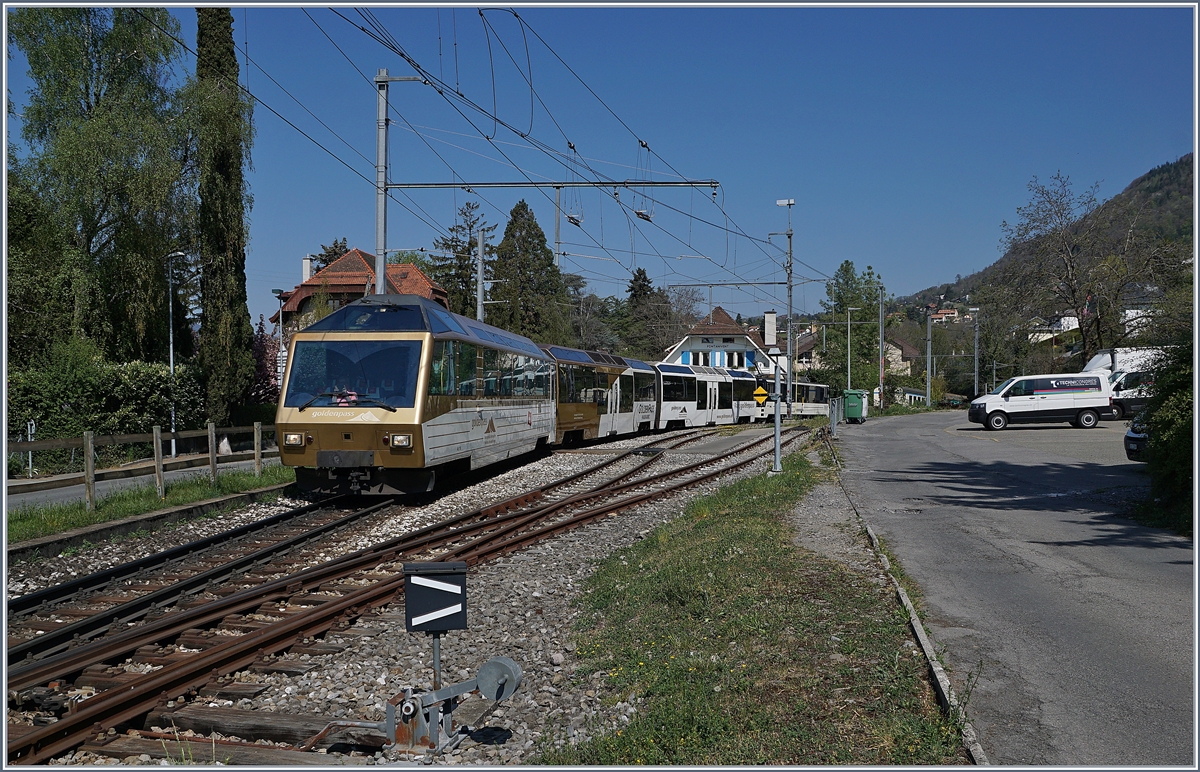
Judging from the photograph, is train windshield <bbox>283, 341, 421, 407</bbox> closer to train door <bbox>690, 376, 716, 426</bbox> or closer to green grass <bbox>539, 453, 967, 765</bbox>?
green grass <bbox>539, 453, 967, 765</bbox>

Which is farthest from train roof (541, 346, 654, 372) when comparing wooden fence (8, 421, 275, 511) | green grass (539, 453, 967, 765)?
green grass (539, 453, 967, 765)

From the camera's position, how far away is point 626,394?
33719 mm

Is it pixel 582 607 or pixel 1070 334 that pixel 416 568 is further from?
pixel 1070 334

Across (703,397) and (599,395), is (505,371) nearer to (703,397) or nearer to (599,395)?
(599,395)

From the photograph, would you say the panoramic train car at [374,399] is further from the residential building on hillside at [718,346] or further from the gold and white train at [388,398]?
the residential building on hillside at [718,346]

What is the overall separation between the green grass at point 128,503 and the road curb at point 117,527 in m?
0.23

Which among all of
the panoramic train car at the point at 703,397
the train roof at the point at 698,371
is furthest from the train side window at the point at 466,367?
the train roof at the point at 698,371

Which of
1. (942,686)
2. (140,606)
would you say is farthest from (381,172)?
(942,686)

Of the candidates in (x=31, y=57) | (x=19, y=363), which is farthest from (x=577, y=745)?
(x=31, y=57)

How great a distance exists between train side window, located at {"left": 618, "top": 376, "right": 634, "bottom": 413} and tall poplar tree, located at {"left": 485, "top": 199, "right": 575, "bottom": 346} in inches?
1388

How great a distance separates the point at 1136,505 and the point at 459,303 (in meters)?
62.6

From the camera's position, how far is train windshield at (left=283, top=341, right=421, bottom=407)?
14164 millimetres

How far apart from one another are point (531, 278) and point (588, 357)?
183 feet

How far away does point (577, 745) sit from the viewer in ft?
16.9
